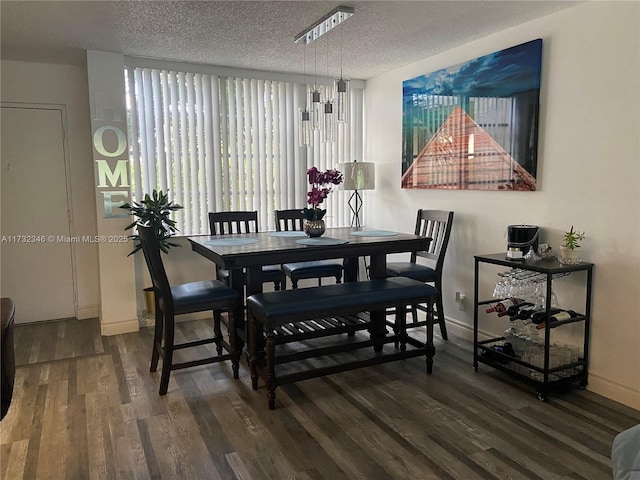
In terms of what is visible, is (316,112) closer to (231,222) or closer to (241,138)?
(231,222)

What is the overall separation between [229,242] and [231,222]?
35.5 inches

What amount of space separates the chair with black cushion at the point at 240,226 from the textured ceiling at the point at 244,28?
4.54ft

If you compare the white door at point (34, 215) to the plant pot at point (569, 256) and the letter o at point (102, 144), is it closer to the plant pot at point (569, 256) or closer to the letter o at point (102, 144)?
the letter o at point (102, 144)

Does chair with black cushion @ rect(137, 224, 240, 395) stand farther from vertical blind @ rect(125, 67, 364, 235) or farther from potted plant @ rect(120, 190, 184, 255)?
vertical blind @ rect(125, 67, 364, 235)

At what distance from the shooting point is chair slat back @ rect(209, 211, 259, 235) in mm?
4074

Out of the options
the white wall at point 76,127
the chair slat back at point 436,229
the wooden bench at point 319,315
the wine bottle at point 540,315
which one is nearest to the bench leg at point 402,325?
the wooden bench at point 319,315

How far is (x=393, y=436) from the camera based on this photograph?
246 centimetres

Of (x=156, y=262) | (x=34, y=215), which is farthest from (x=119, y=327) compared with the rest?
(x=156, y=262)

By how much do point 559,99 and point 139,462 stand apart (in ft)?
10.7

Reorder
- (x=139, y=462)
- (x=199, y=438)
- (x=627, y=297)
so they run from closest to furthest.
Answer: (x=139, y=462) < (x=199, y=438) < (x=627, y=297)

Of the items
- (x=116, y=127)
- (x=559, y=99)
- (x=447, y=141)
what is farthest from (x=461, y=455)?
(x=116, y=127)

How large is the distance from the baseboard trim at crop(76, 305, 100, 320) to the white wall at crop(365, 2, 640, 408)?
149 inches

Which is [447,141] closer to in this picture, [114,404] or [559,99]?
[559,99]

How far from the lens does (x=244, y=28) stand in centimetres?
335
